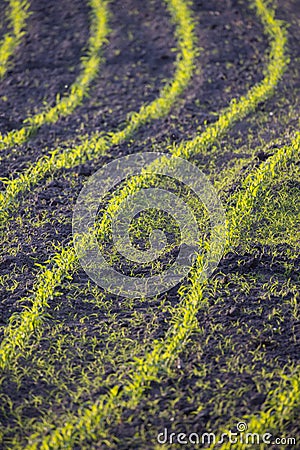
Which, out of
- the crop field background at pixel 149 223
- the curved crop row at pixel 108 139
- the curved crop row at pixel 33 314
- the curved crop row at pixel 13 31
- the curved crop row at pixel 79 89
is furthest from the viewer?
the curved crop row at pixel 13 31

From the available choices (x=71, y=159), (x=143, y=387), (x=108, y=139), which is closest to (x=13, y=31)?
(x=108, y=139)

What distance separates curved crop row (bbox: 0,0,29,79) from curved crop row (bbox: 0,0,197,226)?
140 cm

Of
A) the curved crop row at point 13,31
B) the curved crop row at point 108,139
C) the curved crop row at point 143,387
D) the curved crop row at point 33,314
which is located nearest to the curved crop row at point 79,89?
the curved crop row at point 108,139

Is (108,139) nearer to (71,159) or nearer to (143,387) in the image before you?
(71,159)

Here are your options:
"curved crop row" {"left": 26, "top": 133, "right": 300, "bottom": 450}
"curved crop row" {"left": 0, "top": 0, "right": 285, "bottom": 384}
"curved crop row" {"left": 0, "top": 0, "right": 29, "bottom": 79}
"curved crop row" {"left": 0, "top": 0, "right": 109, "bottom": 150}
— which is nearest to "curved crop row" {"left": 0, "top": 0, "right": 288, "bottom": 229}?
"curved crop row" {"left": 0, "top": 0, "right": 109, "bottom": 150}

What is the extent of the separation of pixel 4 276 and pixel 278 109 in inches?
102

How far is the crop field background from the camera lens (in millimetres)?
2551

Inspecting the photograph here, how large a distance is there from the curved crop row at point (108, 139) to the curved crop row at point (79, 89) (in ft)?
1.26

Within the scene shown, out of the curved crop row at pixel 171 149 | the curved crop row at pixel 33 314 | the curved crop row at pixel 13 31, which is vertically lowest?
the curved crop row at pixel 33 314

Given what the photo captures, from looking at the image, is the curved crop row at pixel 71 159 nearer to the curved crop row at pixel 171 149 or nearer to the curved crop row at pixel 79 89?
the curved crop row at pixel 171 149

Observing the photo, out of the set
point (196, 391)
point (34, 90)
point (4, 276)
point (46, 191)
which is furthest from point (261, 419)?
point (34, 90)

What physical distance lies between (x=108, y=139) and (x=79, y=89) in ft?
2.71

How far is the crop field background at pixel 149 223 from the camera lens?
255 centimetres

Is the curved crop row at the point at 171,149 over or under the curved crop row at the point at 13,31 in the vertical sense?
under
